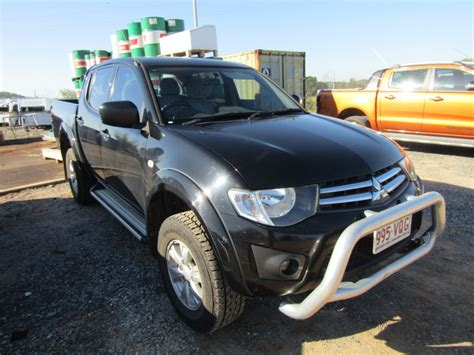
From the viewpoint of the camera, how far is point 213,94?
3.25 meters

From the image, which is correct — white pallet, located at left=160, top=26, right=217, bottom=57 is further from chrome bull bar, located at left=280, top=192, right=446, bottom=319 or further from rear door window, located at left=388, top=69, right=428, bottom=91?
chrome bull bar, located at left=280, top=192, right=446, bottom=319

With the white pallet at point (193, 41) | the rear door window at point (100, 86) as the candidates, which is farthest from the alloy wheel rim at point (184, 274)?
the white pallet at point (193, 41)

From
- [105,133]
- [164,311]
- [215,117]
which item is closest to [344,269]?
[164,311]

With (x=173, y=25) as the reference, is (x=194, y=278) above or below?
below

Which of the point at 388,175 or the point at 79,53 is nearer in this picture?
the point at 388,175

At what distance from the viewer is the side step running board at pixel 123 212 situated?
302cm

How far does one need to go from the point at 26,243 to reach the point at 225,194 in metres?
3.02

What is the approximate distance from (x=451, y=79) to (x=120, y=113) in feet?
22.1

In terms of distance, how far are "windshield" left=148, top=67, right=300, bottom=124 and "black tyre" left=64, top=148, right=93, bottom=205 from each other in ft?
7.29

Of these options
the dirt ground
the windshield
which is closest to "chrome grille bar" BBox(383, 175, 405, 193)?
the windshield

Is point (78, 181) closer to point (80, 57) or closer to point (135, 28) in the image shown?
point (135, 28)

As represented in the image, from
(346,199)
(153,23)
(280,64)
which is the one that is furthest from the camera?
(153,23)

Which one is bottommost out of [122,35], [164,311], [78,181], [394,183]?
[164,311]

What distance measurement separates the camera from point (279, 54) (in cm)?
1127
